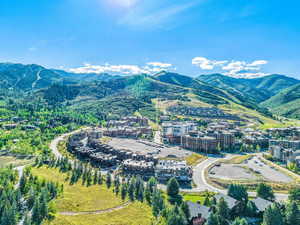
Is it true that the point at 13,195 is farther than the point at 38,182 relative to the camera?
No

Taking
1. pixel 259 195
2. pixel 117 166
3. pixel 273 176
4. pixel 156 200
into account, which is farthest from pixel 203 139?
pixel 156 200

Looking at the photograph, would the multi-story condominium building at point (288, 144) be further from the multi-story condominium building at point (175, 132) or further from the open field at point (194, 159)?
the multi-story condominium building at point (175, 132)

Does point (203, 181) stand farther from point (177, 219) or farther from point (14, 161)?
point (14, 161)

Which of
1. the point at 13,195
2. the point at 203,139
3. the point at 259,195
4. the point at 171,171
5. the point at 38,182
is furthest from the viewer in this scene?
the point at 203,139

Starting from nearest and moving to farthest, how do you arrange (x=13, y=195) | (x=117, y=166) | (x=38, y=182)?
(x=13, y=195) → (x=38, y=182) → (x=117, y=166)

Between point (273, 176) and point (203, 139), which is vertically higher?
point (203, 139)

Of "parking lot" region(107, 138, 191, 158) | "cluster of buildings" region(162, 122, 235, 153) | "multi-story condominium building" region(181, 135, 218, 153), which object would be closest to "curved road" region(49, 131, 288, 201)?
"multi-story condominium building" region(181, 135, 218, 153)

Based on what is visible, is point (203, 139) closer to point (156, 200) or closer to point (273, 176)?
point (273, 176)

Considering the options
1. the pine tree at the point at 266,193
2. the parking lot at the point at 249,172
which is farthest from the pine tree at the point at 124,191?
the pine tree at the point at 266,193
